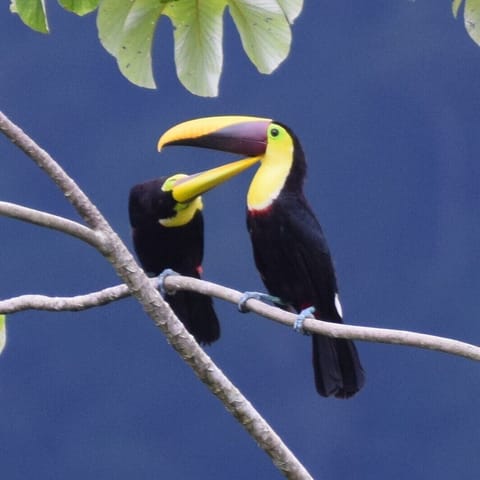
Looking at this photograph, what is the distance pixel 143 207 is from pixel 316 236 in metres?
0.51

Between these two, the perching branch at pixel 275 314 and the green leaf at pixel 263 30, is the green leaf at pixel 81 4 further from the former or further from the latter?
the perching branch at pixel 275 314

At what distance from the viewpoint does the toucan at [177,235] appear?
8.25ft

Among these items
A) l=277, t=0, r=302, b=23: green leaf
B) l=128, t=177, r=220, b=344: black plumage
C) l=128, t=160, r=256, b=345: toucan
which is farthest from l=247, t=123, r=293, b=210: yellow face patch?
l=277, t=0, r=302, b=23: green leaf

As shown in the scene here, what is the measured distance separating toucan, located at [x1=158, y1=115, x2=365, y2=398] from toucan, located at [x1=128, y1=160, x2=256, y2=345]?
12 cm

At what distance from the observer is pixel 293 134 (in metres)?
2.37

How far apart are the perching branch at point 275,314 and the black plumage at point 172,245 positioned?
2.26 ft

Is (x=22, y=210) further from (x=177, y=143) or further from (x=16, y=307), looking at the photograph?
(x=177, y=143)

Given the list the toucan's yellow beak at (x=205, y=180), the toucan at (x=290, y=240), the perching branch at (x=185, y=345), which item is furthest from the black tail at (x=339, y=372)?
the perching branch at (x=185, y=345)

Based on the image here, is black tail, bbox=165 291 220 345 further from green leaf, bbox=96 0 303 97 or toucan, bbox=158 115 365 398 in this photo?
green leaf, bbox=96 0 303 97

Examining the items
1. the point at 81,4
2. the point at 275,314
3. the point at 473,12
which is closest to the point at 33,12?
the point at 81,4

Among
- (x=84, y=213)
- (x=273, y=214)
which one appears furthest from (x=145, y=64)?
(x=273, y=214)

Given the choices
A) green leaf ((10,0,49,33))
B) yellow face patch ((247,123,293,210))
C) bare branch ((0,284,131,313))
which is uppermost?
yellow face patch ((247,123,293,210))

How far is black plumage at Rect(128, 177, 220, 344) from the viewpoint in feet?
8.28

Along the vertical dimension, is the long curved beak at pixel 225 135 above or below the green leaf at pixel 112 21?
above
